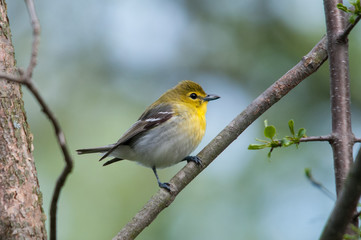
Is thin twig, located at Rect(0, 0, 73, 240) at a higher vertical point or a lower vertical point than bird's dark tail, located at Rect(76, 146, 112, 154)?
higher

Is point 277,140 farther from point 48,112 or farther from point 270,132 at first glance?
point 48,112

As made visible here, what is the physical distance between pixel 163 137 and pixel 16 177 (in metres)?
2.64

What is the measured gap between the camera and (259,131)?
6688mm

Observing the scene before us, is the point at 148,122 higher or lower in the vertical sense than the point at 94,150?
higher

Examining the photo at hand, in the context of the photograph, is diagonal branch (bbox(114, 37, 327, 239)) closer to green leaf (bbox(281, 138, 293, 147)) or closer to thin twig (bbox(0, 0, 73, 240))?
green leaf (bbox(281, 138, 293, 147))

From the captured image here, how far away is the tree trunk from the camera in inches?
113

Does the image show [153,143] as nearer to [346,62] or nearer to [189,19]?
[346,62]

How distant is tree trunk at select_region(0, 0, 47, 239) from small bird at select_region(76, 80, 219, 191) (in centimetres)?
209

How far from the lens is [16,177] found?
2.96m

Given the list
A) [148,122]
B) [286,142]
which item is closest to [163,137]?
[148,122]

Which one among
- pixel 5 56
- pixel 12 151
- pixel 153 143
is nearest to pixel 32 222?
pixel 12 151

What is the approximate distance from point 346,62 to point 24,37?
726 cm

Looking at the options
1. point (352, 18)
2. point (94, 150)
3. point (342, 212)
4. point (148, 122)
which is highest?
point (352, 18)

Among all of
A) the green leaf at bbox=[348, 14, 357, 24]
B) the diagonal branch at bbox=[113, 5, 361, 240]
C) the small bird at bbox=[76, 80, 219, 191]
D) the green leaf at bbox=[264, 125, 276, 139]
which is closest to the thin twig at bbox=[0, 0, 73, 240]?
the diagonal branch at bbox=[113, 5, 361, 240]
